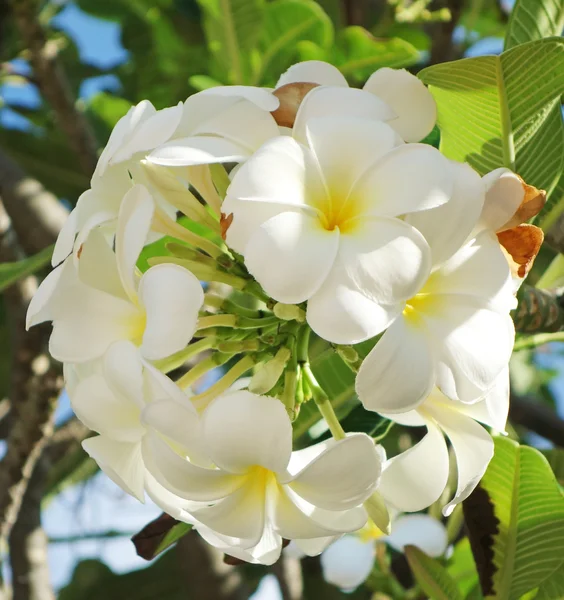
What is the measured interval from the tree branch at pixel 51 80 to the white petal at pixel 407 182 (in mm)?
1442

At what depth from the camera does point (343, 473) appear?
54cm

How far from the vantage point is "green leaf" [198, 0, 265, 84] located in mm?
1744

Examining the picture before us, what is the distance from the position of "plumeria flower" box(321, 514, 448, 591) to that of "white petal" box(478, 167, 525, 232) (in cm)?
82

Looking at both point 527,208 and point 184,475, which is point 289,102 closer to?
point 527,208

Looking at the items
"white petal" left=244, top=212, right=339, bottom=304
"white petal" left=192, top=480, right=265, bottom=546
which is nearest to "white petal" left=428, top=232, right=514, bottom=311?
"white petal" left=244, top=212, right=339, bottom=304

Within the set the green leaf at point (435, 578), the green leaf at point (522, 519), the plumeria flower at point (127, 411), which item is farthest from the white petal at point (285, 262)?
the green leaf at point (435, 578)

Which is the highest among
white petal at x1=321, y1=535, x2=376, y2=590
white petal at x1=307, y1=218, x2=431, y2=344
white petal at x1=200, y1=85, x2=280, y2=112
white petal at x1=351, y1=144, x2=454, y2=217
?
white petal at x1=200, y1=85, x2=280, y2=112

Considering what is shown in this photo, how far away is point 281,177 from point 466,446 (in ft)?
0.95

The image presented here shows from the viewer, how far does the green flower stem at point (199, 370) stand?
70 cm

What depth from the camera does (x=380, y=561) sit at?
1436 mm

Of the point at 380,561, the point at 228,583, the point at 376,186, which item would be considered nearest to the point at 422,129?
the point at 376,186

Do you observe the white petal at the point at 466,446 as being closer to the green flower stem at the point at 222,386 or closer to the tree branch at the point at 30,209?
the green flower stem at the point at 222,386

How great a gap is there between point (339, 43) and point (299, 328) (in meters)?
1.12

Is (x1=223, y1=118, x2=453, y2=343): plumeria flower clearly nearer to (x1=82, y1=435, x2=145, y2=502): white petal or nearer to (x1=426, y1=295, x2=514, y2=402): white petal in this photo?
(x1=426, y1=295, x2=514, y2=402): white petal
